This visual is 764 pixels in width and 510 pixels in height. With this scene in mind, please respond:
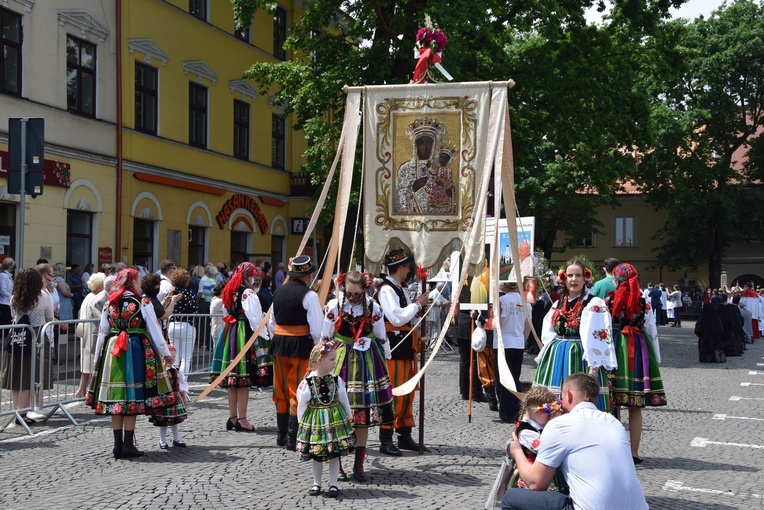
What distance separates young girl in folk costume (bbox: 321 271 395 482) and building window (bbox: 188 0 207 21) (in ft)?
62.0

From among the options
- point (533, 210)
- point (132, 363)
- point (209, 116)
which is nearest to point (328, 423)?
point (132, 363)

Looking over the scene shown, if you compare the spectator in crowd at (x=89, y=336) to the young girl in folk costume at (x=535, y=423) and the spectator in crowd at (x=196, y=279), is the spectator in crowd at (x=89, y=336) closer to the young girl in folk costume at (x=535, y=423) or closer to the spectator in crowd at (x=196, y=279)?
the spectator in crowd at (x=196, y=279)

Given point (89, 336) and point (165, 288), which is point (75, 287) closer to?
point (165, 288)

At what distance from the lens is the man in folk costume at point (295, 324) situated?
831cm

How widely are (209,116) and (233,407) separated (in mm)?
17191

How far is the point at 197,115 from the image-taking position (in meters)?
25.6

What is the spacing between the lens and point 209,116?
25.9 meters

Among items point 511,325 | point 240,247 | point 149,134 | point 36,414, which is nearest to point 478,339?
point 511,325

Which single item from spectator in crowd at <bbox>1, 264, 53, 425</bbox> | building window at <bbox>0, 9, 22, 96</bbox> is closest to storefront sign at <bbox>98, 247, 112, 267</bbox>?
building window at <bbox>0, 9, 22, 96</bbox>

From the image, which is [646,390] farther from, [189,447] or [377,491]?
[189,447]

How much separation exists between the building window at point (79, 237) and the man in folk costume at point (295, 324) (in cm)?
1320

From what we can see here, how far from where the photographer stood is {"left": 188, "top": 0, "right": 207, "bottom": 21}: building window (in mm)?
24922

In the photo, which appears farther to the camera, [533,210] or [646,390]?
[533,210]

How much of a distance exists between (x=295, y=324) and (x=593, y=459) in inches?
154
